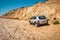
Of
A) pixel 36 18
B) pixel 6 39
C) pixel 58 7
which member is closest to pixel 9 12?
pixel 58 7

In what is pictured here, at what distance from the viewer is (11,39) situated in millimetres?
12773

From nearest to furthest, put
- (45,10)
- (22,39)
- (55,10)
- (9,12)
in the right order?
(22,39) < (55,10) < (45,10) < (9,12)

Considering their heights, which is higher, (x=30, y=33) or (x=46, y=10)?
(x=46, y=10)

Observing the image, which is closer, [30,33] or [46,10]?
[30,33]

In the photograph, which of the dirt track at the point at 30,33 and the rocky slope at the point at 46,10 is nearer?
the dirt track at the point at 30,33

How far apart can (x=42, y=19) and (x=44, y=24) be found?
94 centimetres

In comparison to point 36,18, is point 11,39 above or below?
below

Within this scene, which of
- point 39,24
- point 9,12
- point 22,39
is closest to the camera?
point 22,39

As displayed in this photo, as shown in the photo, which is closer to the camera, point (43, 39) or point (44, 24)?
point (43, 39)

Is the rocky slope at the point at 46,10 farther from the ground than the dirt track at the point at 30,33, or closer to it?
farther from the ground

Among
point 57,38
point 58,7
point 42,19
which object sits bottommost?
point 57,38

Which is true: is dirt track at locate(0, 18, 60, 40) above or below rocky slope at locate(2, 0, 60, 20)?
below

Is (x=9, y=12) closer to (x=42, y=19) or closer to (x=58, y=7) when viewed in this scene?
(x=58, y=7)

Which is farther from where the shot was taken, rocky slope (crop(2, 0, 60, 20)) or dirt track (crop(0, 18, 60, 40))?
rocky slope (crop(2, 0, 60, 20))
